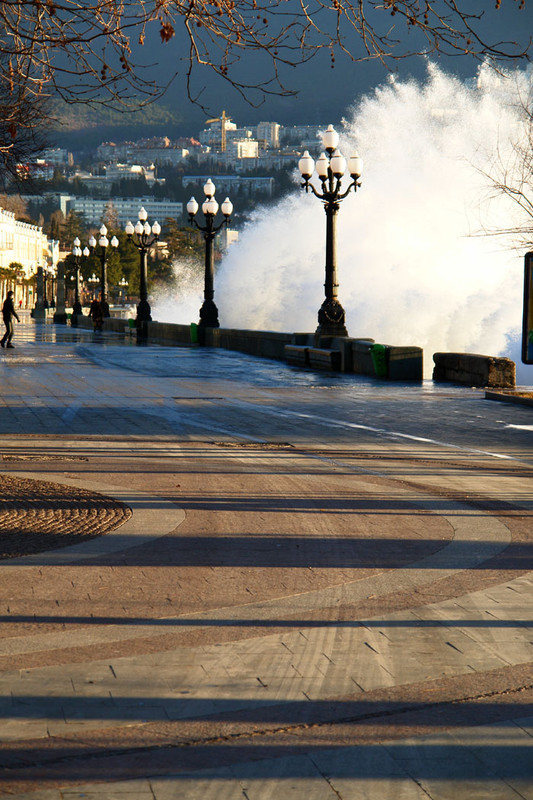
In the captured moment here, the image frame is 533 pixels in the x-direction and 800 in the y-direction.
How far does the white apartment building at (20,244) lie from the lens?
6220 inches

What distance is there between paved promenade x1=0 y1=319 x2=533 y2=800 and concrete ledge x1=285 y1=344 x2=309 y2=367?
1580cm

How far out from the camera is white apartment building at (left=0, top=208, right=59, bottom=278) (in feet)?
518

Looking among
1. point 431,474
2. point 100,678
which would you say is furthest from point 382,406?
point 100,678

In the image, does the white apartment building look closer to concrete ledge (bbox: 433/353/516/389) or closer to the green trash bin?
the green trash bin

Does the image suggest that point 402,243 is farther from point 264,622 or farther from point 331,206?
point 264,622

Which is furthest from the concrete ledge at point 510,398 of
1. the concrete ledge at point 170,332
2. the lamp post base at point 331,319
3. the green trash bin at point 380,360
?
the concrete ledge at point 170,332

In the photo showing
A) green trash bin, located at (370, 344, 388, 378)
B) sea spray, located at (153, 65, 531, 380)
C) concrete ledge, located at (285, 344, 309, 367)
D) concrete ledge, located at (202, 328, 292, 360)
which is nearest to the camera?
green trash bin, located at (370, 344, 388, 378)

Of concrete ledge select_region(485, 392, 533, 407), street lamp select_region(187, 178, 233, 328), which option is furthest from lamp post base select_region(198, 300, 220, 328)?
concrete ledge select_region(485, 392, 533, 407)

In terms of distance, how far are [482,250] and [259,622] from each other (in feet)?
229

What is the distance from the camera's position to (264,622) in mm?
5438

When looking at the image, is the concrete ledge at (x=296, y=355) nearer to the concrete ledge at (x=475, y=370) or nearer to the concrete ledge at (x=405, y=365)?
the concrete ledge at (x=405, y=365)

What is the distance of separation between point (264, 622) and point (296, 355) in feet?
78.8

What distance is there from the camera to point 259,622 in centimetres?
543

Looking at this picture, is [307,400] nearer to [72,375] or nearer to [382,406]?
[382,406]
